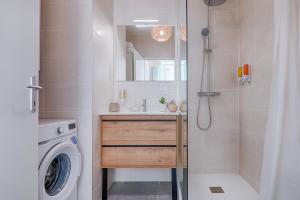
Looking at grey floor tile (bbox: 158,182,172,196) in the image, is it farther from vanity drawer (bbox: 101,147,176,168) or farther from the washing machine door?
the washing machine door

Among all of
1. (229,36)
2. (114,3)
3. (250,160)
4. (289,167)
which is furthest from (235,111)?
(114,3)

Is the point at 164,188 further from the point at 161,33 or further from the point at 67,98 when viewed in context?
the point at 161,33

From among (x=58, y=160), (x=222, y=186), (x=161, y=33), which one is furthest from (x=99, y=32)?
(x=222, y=186)

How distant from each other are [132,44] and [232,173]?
2.01 meters

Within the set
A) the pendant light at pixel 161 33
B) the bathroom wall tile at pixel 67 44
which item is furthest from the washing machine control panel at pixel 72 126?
the pendant light at pixel 161 33

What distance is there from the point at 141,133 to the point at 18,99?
1.21 meters

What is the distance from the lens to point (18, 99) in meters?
0.90

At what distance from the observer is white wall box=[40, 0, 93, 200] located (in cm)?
176

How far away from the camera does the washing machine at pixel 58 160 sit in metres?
1.24

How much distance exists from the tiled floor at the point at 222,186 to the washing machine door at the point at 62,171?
1002 millimetres

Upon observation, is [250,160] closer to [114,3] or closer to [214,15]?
[214,15]

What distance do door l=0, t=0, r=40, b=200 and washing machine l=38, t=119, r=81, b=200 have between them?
23 cm

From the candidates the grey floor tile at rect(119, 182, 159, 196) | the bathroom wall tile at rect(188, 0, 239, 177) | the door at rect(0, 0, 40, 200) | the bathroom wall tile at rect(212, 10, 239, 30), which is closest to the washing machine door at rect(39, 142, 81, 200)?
the door at rect(0, 0, 40, 200)

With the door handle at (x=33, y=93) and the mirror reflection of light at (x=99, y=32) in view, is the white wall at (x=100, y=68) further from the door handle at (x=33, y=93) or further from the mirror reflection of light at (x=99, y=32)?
the door handle at (x=33, y=93)
